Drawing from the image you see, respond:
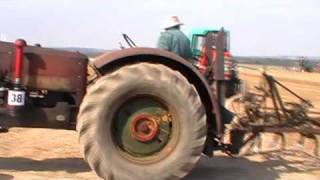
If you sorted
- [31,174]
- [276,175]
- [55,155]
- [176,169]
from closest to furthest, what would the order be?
[176,169], [31,174], [276,175], [55,155]

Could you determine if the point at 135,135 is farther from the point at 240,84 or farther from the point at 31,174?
the point at 240,84

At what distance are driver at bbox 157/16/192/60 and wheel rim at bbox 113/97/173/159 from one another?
1031 mm

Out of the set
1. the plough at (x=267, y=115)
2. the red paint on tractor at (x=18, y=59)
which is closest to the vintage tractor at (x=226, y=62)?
the plough at (x=267, y=115)

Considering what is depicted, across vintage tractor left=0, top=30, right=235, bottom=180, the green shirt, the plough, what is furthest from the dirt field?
the green shirt

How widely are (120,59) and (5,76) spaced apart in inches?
55.1

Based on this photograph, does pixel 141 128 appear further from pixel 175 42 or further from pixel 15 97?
pixel 15 97

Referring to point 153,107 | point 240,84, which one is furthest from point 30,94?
point 240,84

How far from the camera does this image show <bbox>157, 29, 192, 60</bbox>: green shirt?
8562mm

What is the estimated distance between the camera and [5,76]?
26.4 feet

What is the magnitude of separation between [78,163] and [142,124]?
5.80ft

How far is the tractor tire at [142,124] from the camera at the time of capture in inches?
298

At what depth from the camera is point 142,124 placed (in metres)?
7.80

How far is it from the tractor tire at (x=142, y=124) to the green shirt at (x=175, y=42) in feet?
3.09

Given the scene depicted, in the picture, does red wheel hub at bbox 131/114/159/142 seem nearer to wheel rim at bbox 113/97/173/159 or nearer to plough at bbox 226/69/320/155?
wheel rim at bbox 113/97/173/159
